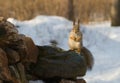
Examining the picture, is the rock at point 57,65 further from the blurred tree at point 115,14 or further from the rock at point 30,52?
the blurred tree at point 115,14

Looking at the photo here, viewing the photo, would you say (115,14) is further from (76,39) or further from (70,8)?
(76,39)

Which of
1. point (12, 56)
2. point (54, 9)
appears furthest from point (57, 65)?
point (54, 9)

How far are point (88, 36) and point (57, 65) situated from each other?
6889 millimetres

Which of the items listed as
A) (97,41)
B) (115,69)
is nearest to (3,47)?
(115,69)

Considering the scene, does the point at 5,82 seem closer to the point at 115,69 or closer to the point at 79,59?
the point at 79,59

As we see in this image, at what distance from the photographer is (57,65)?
6.14 meters

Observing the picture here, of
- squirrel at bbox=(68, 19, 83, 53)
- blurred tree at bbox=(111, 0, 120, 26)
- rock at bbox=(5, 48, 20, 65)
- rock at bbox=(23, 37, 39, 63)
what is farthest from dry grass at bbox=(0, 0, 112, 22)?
rock at bbox=(5, 48, 20, 65)

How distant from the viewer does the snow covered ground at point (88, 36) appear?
10945 mm

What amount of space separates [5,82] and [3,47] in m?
0.57

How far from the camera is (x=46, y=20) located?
1329 cm

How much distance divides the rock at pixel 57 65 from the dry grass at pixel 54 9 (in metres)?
10.1

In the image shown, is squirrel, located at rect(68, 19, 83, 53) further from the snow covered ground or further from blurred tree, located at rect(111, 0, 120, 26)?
blurred tree, located at rect(111, 0, 120, 26)

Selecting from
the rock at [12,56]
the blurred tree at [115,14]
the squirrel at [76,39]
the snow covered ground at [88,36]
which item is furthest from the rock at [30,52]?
the blurred tree at [115,14]

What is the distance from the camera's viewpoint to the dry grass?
1695 centimetres
